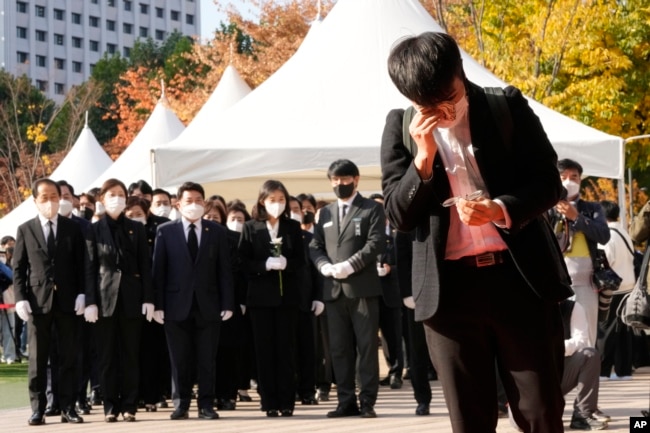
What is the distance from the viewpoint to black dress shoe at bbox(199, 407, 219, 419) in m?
11.9

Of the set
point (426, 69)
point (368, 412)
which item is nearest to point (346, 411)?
point (368, 412)

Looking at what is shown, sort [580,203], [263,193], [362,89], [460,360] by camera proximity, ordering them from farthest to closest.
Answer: [362,89]
[263,193]
[580,203]
[460,360]

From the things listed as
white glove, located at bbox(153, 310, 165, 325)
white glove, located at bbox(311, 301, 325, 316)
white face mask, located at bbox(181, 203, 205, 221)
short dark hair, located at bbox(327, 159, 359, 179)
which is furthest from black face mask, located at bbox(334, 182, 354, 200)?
white glove, located at bbox(153, 310, 165, 325)

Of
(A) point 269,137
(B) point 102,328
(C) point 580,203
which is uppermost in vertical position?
(A) point 269,137

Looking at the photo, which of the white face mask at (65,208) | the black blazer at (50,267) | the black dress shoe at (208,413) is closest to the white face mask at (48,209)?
the black blazer at (50,267)

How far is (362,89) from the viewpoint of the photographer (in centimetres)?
1517

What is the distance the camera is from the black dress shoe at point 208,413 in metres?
11.9

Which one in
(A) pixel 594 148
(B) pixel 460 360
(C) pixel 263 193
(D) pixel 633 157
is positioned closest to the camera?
(B) pixel 460 360

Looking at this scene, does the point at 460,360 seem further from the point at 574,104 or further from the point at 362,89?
the point at 574,104

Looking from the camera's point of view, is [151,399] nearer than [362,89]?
Yes

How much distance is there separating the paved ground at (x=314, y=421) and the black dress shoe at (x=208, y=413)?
3.8 inches

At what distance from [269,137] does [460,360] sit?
1009 cm

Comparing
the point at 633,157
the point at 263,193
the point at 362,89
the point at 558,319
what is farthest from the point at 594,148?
the point at 633,157

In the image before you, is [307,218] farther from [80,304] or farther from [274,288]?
[80,304]
